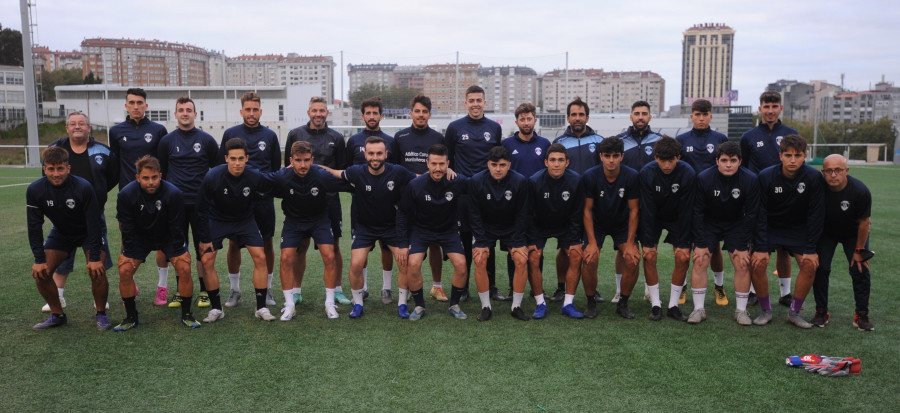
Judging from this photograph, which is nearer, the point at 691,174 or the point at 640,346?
the point at 640,346

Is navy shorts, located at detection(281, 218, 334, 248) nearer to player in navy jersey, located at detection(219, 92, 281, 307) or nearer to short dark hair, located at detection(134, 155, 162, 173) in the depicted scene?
player in navy jersey, located at detection(219, 92, 281, 307)

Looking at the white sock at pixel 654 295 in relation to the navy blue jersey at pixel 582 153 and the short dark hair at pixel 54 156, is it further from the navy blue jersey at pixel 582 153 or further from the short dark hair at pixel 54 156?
the short dark hair at pixel 54 156

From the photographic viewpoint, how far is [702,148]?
6.63 meters

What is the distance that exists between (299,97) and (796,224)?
151 feet

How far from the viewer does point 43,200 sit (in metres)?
5.53

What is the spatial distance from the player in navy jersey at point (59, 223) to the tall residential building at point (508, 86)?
58198 mm

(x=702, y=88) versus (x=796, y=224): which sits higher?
(x=702, y=88)

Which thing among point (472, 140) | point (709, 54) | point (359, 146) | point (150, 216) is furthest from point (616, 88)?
point (150, 216)

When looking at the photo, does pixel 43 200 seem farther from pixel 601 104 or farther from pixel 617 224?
pixel 601 104

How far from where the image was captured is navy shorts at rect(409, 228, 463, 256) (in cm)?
621

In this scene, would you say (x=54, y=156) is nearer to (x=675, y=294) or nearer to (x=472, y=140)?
(x=472, y=140)

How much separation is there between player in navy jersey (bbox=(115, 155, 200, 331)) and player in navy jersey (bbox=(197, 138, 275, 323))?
0.70 feet

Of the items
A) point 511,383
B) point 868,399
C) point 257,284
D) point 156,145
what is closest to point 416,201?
point 257,284

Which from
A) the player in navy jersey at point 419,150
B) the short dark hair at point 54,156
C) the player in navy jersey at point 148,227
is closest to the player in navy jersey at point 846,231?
the player in navy jersey at point 419,150
